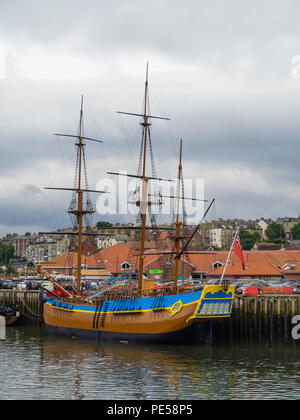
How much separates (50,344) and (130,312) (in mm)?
6922

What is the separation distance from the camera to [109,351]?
145 ft

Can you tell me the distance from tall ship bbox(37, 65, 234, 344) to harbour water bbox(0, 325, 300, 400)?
3.97 feet

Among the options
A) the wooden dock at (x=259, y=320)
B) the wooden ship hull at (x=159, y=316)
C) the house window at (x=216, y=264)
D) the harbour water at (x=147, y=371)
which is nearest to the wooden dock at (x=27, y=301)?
the wooden ship hull at (x=159, y=316)

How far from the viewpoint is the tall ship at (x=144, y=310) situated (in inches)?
1754

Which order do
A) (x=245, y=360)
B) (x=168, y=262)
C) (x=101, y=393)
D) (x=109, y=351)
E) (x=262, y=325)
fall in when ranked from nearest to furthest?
(x=101, y=393)
(x=245, y=360)
(x=109, y=351)
(x=262, y=325)
(x=168, y=262)

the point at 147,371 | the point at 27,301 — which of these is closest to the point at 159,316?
the point at 147,371

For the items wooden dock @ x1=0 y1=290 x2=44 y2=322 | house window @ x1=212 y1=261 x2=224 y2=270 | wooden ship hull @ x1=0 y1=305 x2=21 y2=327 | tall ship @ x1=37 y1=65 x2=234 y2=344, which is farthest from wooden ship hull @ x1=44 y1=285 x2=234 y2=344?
house window @ x1=212 y1=261 x2=224 y2=270

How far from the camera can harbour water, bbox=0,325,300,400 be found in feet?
96.7

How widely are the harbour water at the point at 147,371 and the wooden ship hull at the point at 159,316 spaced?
1046 mm

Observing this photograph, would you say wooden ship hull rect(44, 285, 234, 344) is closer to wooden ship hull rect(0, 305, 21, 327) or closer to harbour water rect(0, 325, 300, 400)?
harbour water rect(0, 325, 300, 400)

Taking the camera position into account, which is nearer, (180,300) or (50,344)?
(180,300)
